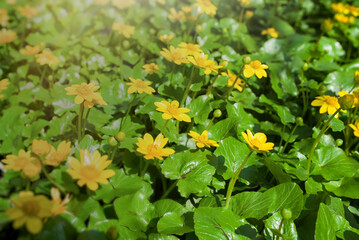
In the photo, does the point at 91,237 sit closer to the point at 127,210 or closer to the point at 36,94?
the point at 127,210

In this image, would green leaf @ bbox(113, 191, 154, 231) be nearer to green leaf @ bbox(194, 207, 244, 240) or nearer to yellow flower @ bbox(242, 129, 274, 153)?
green leaf @ bbox(194, 207, 244, 240)

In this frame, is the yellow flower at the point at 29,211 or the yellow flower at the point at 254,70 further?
the yellow flower at the point at 254,70

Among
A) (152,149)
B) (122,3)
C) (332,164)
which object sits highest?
(122,3)

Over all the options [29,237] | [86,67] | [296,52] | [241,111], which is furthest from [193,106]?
[296,52]

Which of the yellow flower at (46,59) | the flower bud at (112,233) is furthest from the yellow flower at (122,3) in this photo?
the flower bud at (112,233)

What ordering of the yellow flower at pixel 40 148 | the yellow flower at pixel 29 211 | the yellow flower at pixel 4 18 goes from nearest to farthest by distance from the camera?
1. the yellow flower at pixel 29 211
2. the yellow flower at pixel 40 148
3. the yellow flower at pixel 4 18

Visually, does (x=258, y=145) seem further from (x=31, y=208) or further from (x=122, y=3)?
(x=122, y=3)

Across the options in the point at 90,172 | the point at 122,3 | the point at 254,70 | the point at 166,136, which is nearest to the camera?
the point at 90,172

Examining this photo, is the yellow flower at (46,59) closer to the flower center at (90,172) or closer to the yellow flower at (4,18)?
the yellow flower at (4,18)

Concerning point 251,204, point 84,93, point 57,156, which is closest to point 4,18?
point 84,93
